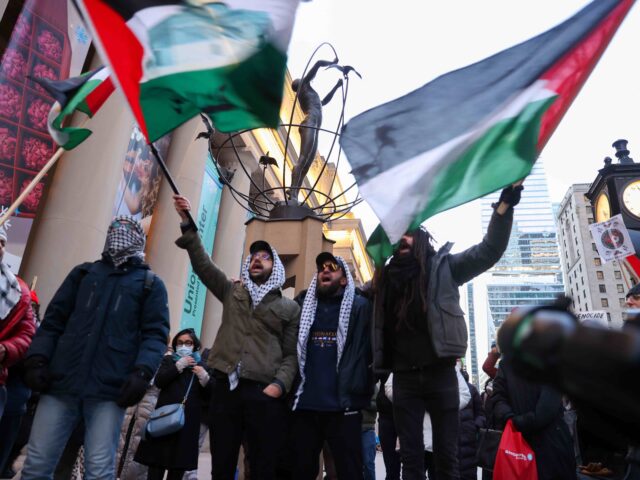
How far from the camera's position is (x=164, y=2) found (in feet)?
9.68

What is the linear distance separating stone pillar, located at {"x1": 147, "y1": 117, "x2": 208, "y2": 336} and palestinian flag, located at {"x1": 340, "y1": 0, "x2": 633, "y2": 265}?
1075 cm

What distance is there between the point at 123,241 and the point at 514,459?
125 inches

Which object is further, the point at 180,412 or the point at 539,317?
the point at 180,412

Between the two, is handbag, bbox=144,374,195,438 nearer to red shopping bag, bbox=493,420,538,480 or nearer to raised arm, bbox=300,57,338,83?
red shopping bag, bbox=493,420,538,480

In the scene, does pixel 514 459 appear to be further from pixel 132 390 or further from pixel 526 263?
pixel 526 263

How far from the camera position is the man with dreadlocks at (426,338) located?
3258 mm

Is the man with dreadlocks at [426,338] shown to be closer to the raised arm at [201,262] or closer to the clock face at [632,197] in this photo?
the raised arm at [201,262]

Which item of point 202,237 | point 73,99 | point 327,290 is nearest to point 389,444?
point 327,290

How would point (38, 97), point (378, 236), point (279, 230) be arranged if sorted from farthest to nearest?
point (38, 97) → point (279, 230) → point (378, 236)

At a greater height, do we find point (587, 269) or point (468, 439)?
point (587, 269)

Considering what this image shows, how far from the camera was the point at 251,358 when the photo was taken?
11.8 ft

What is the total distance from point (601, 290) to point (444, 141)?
80.0m

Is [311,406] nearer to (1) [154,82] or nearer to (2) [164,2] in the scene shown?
(1) [154,82]

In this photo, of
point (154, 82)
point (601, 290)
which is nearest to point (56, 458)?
point (154, 82)
